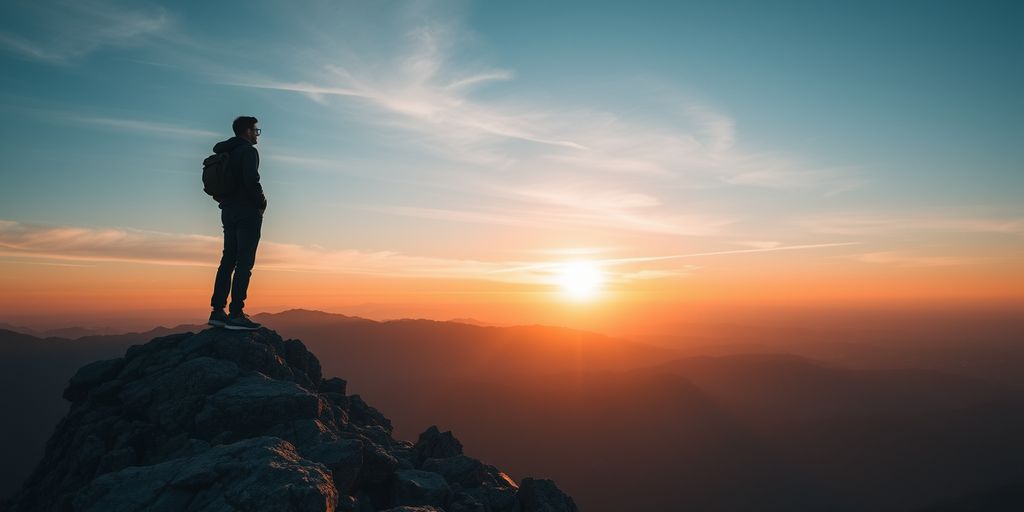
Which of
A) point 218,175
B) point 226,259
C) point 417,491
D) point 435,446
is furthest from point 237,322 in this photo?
point 435,446

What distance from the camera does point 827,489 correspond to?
350 ft

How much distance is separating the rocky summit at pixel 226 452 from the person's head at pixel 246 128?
5.95 m

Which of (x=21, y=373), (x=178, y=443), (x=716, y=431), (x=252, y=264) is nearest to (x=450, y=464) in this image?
(x=178, y=443)

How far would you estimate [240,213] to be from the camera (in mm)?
12023

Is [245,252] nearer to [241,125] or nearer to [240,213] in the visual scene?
[240,213]

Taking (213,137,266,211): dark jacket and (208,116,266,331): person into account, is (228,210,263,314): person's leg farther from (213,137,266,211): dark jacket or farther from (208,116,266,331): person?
(213,137,266,211): dark jacket

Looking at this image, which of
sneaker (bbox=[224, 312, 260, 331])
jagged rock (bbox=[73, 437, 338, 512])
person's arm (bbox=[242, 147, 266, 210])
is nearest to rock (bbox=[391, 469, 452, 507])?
jagged rock (bbox=[73, 437, 338, 512])

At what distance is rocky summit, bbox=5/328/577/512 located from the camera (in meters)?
6.79

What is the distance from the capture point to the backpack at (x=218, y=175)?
452 inches

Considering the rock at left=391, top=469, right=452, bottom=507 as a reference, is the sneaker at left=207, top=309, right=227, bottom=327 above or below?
above

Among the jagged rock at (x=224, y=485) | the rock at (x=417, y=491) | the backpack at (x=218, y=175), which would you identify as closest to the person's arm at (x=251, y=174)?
the backpack at (x=218, y=175)

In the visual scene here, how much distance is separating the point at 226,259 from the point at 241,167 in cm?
279

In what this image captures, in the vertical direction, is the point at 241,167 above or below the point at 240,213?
above

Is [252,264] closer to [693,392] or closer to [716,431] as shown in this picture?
[716,431]
